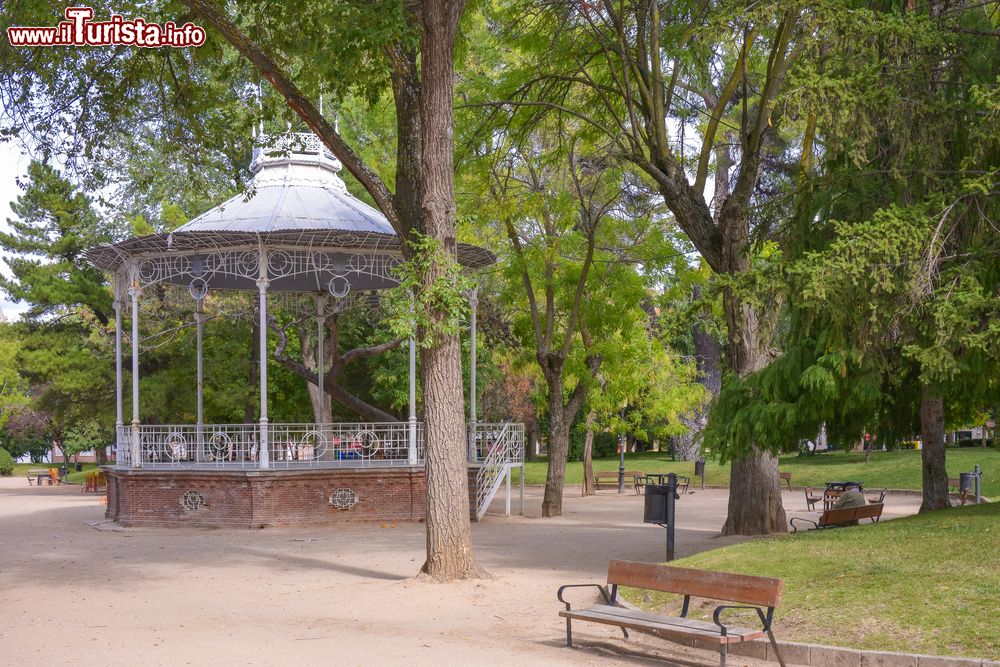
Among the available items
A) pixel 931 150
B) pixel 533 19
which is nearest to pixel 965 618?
pixel 931 150

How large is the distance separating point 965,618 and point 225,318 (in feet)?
90.1

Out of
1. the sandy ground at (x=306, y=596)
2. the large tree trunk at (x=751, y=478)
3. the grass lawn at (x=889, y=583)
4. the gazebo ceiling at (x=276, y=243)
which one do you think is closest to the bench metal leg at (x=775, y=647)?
the sandy ground at (x=306, y=596)

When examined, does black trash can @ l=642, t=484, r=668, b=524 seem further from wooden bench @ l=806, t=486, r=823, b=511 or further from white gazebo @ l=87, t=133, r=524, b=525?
wooden bench @ l=806, t=486, r=823, b=511

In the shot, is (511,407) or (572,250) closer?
(572,250)

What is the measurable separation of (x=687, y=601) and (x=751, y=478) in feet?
27.4

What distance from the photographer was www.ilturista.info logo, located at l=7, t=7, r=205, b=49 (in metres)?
13.1

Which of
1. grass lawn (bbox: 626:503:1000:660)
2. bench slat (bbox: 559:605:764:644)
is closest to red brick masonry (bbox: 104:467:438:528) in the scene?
grass lawn (bbox: 626:503:1000:660)

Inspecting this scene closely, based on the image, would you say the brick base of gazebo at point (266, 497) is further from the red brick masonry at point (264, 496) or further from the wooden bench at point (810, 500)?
the wooden bench at point (810, 500)

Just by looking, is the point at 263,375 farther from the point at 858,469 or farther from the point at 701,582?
the point at 858,469

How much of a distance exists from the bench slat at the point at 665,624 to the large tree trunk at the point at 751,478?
8.26m

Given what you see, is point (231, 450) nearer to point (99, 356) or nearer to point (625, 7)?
point (625, 7)

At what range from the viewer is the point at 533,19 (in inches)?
796

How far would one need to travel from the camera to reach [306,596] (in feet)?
38.8

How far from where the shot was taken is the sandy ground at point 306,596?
8.65 meters
